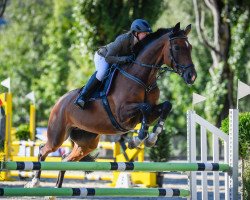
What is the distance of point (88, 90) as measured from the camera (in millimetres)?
8031

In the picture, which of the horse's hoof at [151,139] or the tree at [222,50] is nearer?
the horse's hoof at [151,139]

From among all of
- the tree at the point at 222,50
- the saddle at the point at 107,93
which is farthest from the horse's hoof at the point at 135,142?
the tree at the point at 222,50

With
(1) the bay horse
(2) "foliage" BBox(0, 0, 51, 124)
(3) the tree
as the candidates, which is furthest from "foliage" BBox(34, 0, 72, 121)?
(1) the bay horse

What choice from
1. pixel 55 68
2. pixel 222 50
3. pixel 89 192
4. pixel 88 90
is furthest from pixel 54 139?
pixel 55 68

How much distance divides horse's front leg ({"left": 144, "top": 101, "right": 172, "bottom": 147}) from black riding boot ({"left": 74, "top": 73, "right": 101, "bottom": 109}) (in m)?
0.82

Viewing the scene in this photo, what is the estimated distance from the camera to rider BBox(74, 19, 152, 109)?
309 inches

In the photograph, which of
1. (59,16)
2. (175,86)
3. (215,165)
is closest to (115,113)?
(215,165)

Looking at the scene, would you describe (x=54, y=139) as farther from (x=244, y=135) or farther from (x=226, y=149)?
(x=226, y=149)

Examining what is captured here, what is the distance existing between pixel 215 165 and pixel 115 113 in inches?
61.3

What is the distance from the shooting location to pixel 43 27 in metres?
36.1

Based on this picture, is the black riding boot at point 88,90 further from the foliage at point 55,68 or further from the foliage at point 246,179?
the foliage at point 55,68

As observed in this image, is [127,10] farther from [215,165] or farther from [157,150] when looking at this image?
[215,165]

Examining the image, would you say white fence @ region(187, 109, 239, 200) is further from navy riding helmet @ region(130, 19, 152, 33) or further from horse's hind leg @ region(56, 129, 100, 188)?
horse's hind leg @ region(56, 129, 100, 188)

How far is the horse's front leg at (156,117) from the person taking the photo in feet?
24.0
